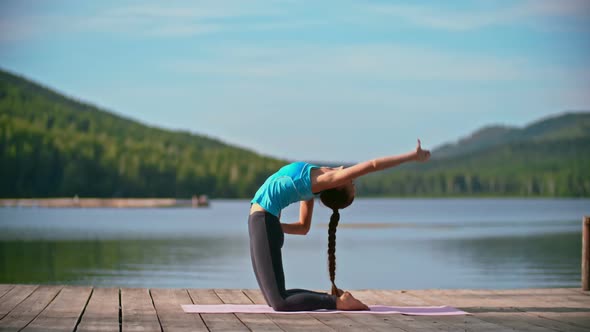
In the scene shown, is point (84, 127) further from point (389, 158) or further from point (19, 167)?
point (389, 158)

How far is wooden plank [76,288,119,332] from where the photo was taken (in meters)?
6.24

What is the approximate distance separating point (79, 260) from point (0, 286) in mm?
14465

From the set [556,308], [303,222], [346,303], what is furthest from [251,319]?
[556,308]

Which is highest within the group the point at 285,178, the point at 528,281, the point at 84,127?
the point at 84,127

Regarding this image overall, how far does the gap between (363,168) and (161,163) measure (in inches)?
4670

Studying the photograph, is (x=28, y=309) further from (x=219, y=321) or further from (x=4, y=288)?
(x=219, y=321)

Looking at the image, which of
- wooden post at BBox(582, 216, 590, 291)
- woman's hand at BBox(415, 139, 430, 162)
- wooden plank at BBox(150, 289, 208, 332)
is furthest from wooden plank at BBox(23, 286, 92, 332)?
wooden post at BBox(582, 216, 590, 291)

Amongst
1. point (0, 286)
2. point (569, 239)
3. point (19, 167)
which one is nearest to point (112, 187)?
point (19, 167)

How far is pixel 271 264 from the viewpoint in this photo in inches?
273

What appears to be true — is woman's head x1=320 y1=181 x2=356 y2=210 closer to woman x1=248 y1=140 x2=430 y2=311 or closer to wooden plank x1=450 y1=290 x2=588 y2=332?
woman x1=248 y1=140 x2=430 y2=311

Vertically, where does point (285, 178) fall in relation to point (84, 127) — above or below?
below

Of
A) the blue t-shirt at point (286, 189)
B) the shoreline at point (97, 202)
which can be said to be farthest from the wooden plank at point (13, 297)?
the shoreline at point (97, 202)

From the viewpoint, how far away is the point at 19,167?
362ft

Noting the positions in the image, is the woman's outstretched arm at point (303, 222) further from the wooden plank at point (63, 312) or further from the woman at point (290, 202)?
the wooden plank at point (63, 312)
